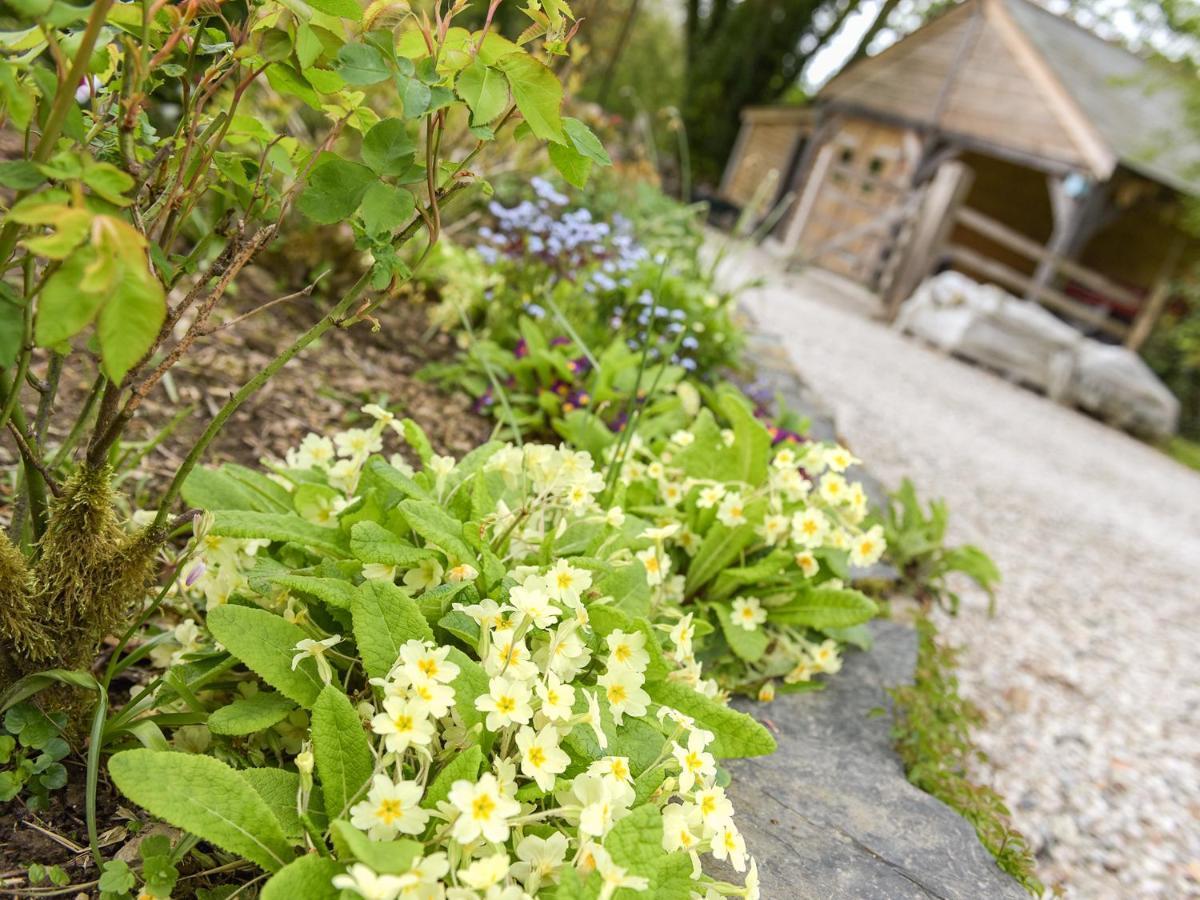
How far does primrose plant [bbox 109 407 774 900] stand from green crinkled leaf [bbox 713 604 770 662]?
0.27 metres

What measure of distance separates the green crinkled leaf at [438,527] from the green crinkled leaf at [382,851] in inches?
18.3

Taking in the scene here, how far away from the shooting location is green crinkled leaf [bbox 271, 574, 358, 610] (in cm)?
121

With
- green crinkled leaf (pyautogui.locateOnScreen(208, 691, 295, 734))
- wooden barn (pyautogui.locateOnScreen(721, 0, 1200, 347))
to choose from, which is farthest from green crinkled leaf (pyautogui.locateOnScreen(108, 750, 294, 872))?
wooden barn (pyautogui.locateOnScreen(721, 0, 1200, 347))

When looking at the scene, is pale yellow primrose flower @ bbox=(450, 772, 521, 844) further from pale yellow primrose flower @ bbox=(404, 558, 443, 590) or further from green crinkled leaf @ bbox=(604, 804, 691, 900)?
pale yellow primrose flower @ bbox=(404, 558, 443, 590)

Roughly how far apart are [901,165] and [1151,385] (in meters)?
5.78

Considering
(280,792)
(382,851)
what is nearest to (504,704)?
(382,851)

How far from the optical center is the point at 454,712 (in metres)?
1.17

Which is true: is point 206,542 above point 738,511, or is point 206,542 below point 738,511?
below

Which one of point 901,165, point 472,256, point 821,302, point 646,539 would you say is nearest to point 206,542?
point 646,539

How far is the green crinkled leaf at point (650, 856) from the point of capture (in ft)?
3.32

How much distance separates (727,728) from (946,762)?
928 mm

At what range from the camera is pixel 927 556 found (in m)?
2.99

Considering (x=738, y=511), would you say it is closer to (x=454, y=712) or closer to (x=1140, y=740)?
(x=454, y=712)

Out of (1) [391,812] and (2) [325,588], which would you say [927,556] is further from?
(1) [391,812]
